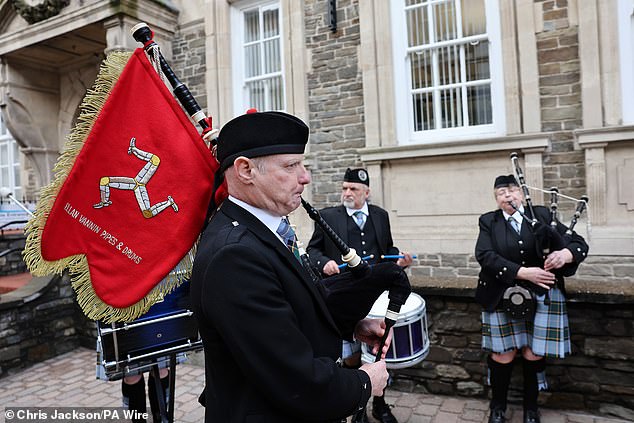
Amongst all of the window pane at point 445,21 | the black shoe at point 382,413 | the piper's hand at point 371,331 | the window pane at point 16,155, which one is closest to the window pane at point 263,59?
the window pane at point 445,21

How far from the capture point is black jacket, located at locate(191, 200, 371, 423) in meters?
1.32

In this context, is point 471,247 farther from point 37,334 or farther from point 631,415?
point 37,334

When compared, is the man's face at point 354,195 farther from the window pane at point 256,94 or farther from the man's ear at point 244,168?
the window pane at point 256,94

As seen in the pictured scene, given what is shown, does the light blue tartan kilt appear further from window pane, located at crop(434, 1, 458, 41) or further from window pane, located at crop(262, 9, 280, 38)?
window pane, located at crop(262, 9, 280, 38)

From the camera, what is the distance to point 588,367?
12.3 feet

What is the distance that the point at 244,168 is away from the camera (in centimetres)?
155

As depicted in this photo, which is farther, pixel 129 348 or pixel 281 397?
pixel 129 348

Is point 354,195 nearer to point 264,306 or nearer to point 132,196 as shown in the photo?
point 132,196

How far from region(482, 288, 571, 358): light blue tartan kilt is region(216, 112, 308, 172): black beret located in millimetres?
2690

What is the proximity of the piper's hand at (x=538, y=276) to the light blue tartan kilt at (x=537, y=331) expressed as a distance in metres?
0.23

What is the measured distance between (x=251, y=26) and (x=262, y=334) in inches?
320

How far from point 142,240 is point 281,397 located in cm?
113

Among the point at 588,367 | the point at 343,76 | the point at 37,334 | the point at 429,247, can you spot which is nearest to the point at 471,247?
the point at 429,247

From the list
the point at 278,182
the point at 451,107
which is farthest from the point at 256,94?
the point at 278,182
